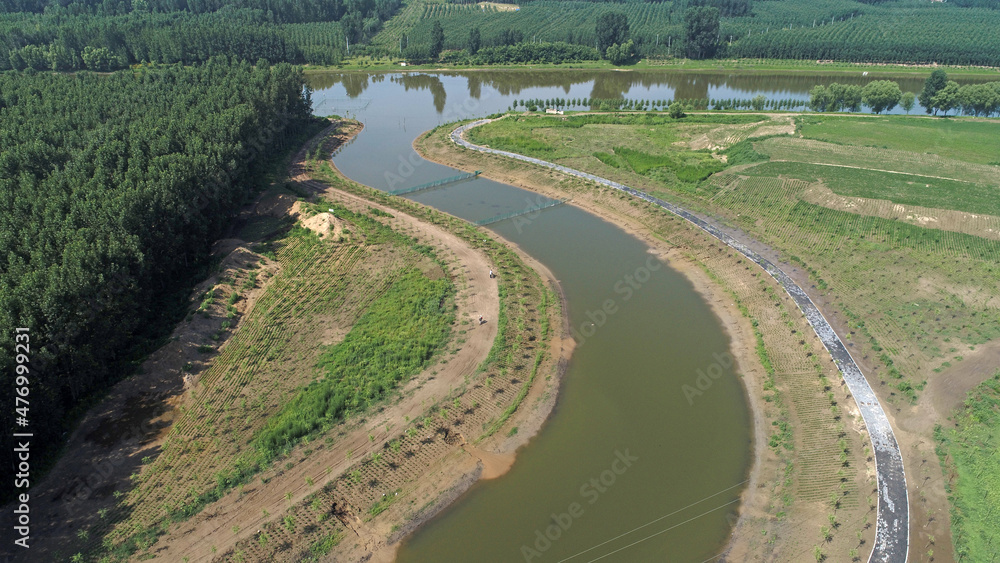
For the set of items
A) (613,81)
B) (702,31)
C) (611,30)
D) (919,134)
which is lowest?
(919,134)

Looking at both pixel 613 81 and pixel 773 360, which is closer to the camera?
pixel 773 360

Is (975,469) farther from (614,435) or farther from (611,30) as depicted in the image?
(611,30)

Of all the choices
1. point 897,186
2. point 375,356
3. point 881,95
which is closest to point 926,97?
point 881,95

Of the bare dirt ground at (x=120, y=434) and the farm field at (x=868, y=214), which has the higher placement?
the farm field at (x=868, y=214)

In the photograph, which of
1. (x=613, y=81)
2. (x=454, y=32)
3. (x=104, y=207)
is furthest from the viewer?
(x=454, y=32)

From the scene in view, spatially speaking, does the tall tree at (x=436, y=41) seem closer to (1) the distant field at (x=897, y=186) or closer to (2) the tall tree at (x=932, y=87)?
(1) the distant field at (x=897, y=186)

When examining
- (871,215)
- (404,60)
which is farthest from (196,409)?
(404,60)
